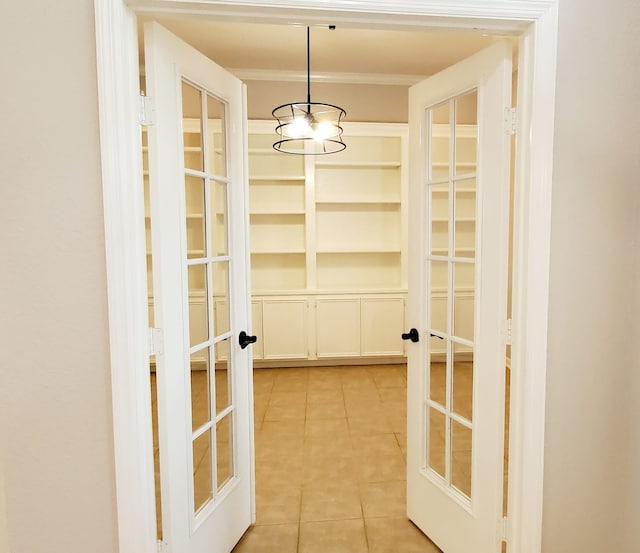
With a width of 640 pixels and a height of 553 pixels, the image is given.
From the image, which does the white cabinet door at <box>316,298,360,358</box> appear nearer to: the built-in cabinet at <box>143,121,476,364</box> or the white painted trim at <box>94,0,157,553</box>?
the built-in cabinet at <box>143,121,476,364</box>

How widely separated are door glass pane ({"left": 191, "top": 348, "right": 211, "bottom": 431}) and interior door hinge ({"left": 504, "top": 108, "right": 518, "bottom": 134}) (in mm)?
1461

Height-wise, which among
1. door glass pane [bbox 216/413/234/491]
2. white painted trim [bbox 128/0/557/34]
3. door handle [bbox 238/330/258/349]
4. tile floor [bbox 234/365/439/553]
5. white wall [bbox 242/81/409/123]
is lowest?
tile floor [bbox 234/365/439/553]

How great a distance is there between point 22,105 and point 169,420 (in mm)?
1142

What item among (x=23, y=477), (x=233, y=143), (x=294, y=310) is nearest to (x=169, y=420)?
(x=23, y=477)

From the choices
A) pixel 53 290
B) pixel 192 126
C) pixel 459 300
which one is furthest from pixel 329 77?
pixel 53 290

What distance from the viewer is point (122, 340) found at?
4.56 ft

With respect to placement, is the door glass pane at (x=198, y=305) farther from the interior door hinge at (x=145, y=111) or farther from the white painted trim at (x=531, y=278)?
the white painted trim at (x=531, y=278)

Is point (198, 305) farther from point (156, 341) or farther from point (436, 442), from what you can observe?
point (436, 442)

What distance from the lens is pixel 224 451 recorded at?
6.50ft

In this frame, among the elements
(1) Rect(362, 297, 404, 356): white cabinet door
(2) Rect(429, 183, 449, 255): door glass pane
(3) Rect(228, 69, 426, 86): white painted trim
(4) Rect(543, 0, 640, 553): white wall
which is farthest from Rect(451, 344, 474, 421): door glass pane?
(3) Rect(228, 69, 426, 86): white painted trim

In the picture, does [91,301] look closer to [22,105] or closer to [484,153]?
[22,105]

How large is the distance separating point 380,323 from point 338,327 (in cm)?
47

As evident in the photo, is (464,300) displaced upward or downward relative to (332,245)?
downward

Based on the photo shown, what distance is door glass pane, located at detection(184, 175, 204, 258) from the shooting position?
1708mm
